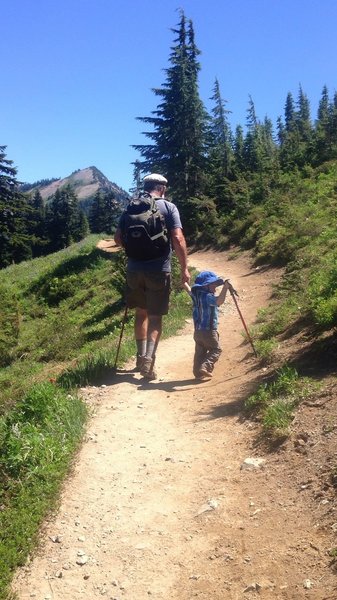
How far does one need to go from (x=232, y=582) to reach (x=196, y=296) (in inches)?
171

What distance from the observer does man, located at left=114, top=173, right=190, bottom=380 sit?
6.09m

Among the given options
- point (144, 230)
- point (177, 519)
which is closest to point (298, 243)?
point (144, 230)

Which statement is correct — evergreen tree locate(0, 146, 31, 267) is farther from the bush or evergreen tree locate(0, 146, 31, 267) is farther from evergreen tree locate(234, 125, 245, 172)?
the bush

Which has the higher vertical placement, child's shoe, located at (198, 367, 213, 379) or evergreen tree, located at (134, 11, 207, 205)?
evergreen tree, located at (134, 11, 207, 205)

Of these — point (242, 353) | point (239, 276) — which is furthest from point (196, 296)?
point (239, 276)

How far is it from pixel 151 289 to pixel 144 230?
75 centimetres

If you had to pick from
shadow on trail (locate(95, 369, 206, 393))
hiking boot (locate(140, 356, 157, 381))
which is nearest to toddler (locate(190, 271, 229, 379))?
shadow on trail (locate(95, 369, 206, 393))

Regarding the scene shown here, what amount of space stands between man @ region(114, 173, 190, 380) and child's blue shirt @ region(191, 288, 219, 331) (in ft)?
2.03

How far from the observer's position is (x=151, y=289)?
6176mm

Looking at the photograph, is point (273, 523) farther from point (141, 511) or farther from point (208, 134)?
point (208, 134)

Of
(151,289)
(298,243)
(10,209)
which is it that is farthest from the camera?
(10,209)

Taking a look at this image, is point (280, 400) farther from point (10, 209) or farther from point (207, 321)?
point (10, 209)

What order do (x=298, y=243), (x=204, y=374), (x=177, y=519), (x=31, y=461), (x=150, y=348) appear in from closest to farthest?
(x=177, y=519) → (x=31, y=461) → (x=150, y=348) → (x=204, y=374) → (x=298, y=243)

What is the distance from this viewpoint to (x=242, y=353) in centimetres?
724
